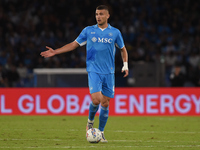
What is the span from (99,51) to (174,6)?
48.9ft

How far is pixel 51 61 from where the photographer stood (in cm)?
1747

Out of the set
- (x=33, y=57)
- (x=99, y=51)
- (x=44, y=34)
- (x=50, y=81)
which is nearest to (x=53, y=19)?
(x=44, y=34)

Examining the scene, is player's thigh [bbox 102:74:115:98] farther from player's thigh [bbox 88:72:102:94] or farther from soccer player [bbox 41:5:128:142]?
player's thigh [bbox 88:72:102:94]

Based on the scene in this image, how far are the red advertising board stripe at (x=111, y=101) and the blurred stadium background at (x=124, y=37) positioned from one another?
1.39 m

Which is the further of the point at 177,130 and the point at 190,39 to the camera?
the point at 190,39

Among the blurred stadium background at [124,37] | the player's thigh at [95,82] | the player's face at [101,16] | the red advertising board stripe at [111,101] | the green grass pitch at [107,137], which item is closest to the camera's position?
the green grass pitch at [107,137]

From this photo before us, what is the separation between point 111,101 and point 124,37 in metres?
6.25

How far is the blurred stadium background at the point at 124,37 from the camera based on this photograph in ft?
53.0

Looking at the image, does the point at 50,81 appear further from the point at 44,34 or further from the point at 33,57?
the point at 44,34

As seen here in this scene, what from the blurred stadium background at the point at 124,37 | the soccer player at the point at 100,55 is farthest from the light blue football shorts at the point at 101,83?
the blurred stadium background at the point at 124,37

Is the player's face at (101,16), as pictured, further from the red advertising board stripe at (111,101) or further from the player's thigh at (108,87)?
the red advertising board stripe at (111,101)

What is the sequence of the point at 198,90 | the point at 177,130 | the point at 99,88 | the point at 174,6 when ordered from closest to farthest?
the point at 99,88
the point at 177,130
the point at 198,90
the point at 174,6

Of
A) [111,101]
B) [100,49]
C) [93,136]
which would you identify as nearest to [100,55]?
[100,49]

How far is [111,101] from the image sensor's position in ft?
47.0
